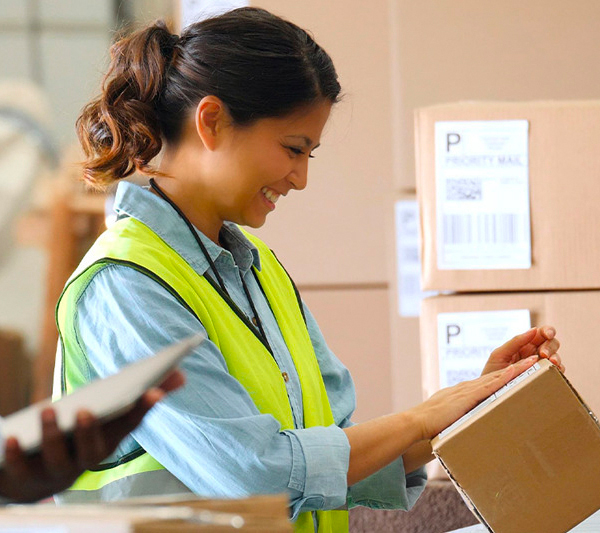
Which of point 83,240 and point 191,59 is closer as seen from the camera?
point 191,59

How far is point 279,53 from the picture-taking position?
1018 mm

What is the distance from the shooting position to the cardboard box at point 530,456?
2.95ft

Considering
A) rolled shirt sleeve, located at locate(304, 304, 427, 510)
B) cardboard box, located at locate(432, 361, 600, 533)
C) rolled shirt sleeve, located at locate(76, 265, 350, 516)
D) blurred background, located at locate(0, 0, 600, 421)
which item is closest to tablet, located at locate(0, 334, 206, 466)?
rolled shirt sleeve, located at locate(76, 265, 350, 516)

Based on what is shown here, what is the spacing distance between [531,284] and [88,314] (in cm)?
68

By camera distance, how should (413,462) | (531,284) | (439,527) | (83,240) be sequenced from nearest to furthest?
(413,462)
(531,284)
(439,527)
(83,240)

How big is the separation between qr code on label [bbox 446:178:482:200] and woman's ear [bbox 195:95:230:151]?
445 millimetres

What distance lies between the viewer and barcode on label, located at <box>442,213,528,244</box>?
1334mm

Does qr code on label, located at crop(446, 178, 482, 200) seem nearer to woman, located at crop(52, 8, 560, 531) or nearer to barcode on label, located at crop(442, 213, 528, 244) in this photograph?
barcode on label, located at crop(442, 213, 528, 244)

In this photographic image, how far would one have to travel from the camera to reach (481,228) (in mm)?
1344

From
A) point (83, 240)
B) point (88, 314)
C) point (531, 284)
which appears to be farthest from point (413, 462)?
point (83, 240)

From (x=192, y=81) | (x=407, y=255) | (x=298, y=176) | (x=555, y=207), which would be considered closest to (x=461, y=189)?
(x=555, y=207)

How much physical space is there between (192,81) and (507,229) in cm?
54

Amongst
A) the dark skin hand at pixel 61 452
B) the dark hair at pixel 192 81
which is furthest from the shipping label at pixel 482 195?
the dark skin hand at pixel 61 452

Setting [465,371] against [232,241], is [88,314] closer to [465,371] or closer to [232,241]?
[232,241]
